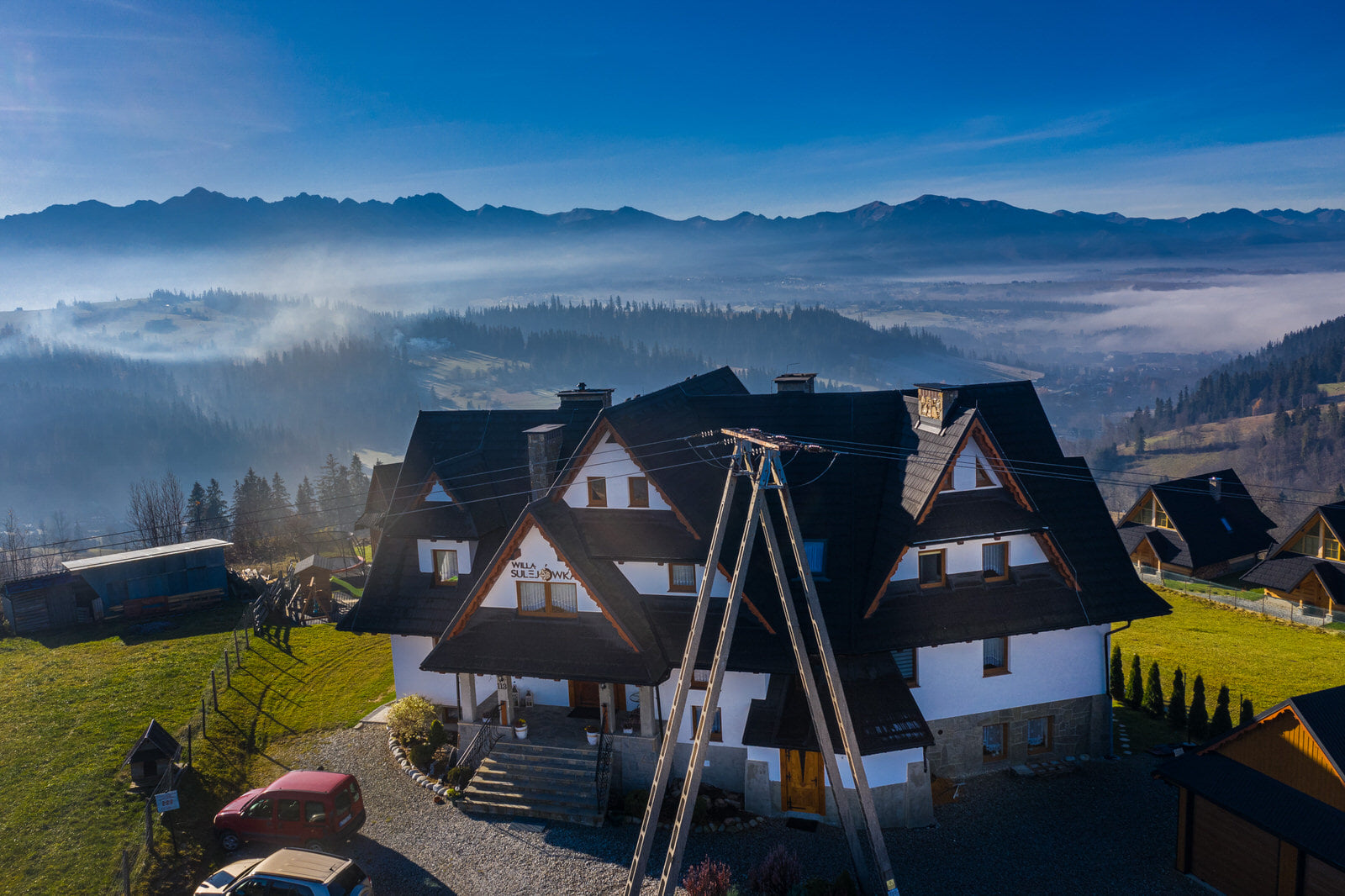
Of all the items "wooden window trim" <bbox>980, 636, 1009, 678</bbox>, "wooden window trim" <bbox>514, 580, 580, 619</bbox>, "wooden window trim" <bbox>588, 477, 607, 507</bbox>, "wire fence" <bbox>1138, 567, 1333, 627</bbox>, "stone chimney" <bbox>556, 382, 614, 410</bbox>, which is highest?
"stone chimney" <bbox>556, 382, 614, 410</bbox>

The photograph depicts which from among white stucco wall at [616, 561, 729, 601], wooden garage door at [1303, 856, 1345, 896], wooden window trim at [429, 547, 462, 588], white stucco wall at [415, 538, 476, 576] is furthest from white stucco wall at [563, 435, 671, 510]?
wooden garage door at [1303, 856, 1345, 896]

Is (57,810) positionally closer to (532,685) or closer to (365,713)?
(365,713)

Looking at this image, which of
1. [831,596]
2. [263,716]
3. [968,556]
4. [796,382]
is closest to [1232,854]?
[968,556]

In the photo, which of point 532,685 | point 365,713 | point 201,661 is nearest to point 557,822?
point 532,685

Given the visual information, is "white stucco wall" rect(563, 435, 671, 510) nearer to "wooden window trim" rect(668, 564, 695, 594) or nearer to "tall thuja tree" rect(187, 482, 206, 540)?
"wooden window trim" rect(668, 564, 695, 594)

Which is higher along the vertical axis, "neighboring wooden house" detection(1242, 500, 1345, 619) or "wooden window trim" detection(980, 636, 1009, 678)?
"wooden window trim" detection(980, 636, 1009, 678)

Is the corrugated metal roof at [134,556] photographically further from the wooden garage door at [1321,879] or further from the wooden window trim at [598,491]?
the wooden garage door at [1321,879]

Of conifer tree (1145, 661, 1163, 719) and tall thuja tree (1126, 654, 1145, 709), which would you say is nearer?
conifer tree (1145, 661, 1163, 719)

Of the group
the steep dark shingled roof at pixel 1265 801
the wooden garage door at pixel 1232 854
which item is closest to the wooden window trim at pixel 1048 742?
the wooden garage door at pixel 1232 854
